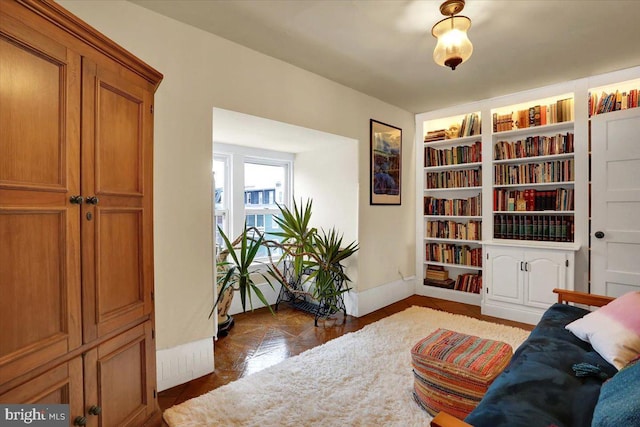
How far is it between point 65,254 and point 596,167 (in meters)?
4.09

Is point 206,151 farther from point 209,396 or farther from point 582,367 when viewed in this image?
point 582,367

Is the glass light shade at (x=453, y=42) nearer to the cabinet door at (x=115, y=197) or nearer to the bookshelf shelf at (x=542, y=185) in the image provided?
the cabinet door at (x=115, y=197)

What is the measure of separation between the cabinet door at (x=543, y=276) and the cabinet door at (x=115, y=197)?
3.49 metres

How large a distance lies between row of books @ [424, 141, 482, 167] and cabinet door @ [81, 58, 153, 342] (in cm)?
359

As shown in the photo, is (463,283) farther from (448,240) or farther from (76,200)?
(76,200)

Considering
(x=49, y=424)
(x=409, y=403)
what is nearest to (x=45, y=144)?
(x=49, y=424)

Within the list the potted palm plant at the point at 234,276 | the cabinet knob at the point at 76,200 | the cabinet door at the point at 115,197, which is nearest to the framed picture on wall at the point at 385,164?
the potted palm plant at the point at 234,276

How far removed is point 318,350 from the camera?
8.66 feet

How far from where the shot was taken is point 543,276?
3221mm

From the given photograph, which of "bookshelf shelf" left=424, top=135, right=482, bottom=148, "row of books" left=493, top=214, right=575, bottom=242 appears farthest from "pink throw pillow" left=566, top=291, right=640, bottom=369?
"bookshelf shelf" left=424, top=135, right=482, bottom=148

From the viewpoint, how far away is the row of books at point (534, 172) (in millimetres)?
3305

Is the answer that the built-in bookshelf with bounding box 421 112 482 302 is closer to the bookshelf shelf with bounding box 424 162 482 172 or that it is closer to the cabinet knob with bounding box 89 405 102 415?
the bookshelf shelf with bounding box 424 162 482 172
